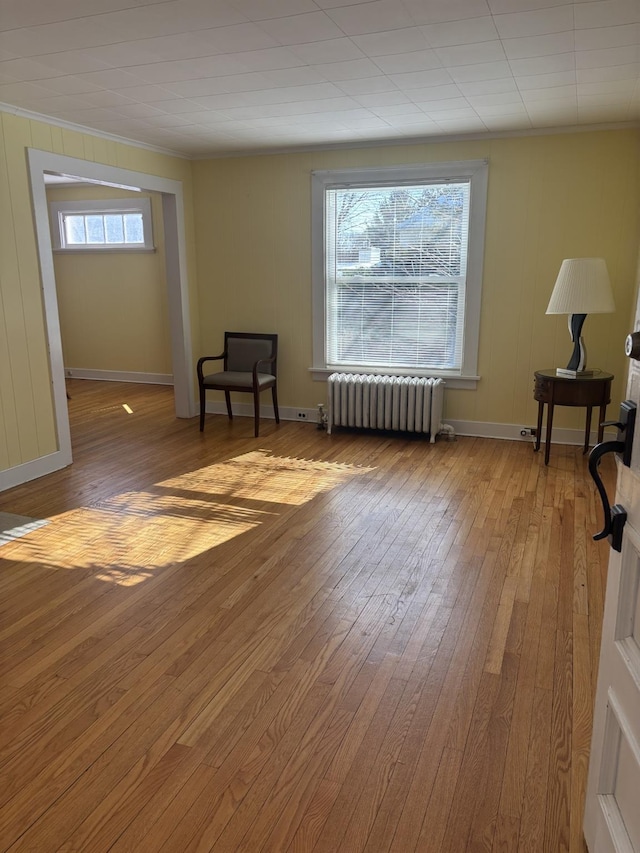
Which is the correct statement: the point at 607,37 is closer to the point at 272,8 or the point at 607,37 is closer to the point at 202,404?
the point at 272,8

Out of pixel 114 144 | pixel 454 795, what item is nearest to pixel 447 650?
pixel 454 795

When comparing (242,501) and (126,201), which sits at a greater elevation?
(126,201)

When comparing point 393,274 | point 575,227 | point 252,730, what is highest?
point 575,227

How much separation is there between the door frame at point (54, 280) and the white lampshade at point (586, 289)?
3.47 metres

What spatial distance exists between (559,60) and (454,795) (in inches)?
131

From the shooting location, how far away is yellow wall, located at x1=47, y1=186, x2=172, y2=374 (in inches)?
305

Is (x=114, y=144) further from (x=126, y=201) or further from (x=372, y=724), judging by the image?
(x=372, y=724)

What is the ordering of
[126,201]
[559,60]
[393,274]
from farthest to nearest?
1. [126,201]
2. [393,274]
3. [559,60]

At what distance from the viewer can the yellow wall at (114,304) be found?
305 inches

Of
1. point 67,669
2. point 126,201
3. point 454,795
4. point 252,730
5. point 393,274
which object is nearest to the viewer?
point 454,795

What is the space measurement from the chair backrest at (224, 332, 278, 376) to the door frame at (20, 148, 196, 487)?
464 mm

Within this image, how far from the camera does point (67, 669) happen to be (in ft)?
7.51

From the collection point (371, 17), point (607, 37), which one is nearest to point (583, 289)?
point (607, 37)

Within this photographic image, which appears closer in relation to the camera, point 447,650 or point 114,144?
point 447,650
